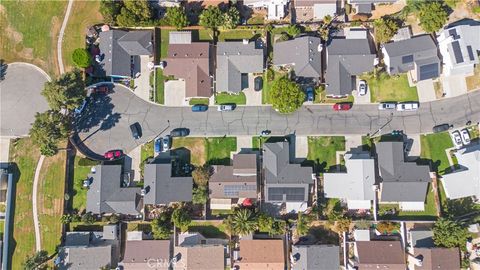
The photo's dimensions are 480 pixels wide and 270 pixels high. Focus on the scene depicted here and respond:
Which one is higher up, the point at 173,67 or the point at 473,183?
the point at 173,67

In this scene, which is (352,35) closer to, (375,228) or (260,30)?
(260,30)

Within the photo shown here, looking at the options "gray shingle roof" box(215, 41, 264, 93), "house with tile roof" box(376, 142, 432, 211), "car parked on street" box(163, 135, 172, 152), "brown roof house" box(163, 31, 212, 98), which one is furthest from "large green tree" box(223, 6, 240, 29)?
"house with tile roof" box(376, 142, 432, 211)

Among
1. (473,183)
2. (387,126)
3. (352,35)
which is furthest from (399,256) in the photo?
(352,35)

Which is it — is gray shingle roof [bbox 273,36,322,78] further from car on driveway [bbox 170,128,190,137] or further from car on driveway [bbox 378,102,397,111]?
car on driveway [bbox 170,128,190,137]

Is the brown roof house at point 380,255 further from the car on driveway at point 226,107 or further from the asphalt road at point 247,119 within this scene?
the car on driveway at point 226,107

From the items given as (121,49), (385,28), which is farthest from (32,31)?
(385,28)
